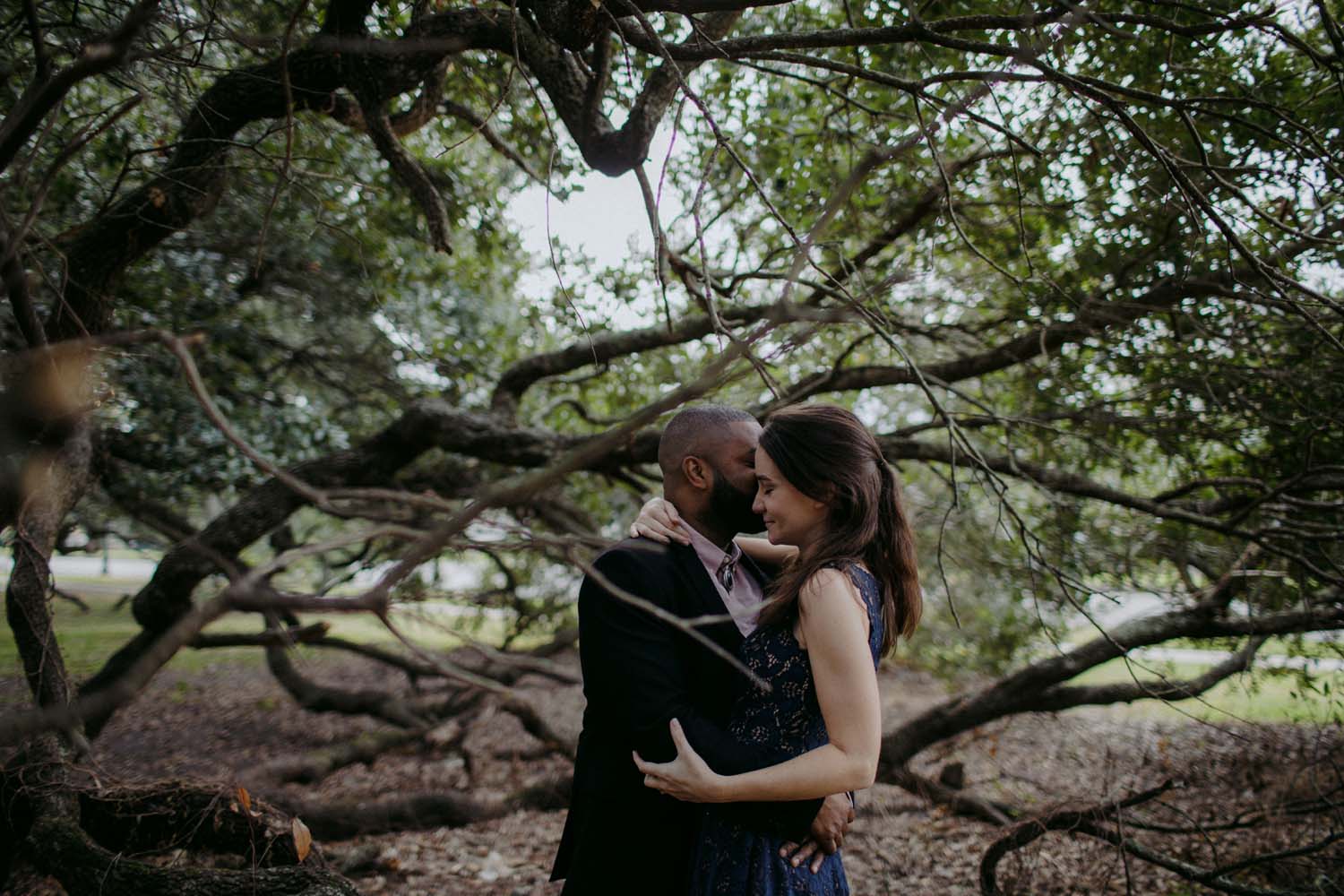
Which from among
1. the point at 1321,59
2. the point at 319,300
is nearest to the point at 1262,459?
the point at 1321,59

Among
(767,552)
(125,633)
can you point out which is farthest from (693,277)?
(125,633)

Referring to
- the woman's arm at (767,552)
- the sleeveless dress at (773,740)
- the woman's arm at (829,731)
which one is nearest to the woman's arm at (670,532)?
the woman's arm at (767,552)

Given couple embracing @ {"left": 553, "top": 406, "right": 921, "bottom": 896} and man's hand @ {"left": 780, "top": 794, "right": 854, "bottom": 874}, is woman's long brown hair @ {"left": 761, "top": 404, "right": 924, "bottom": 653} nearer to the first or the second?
couple embracing @ {"left": 553, "top": 406, "right": 921, "bottom": 896}

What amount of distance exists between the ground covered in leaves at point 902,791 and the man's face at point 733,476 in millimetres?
2208

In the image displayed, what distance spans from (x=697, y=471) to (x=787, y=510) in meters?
0.45

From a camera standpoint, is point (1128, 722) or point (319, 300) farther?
point (1128, 722)

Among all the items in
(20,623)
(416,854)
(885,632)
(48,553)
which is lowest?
(416,854)

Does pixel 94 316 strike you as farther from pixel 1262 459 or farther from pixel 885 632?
pixel 1262 459

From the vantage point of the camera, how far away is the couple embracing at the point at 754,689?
6.21 feet

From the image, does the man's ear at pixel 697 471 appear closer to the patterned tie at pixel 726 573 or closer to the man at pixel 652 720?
the man at pixel 652 720

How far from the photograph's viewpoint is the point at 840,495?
214cm

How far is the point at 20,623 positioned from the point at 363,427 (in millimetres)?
3972

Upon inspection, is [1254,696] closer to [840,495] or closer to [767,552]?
[767,552]

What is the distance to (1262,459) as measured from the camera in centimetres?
500
